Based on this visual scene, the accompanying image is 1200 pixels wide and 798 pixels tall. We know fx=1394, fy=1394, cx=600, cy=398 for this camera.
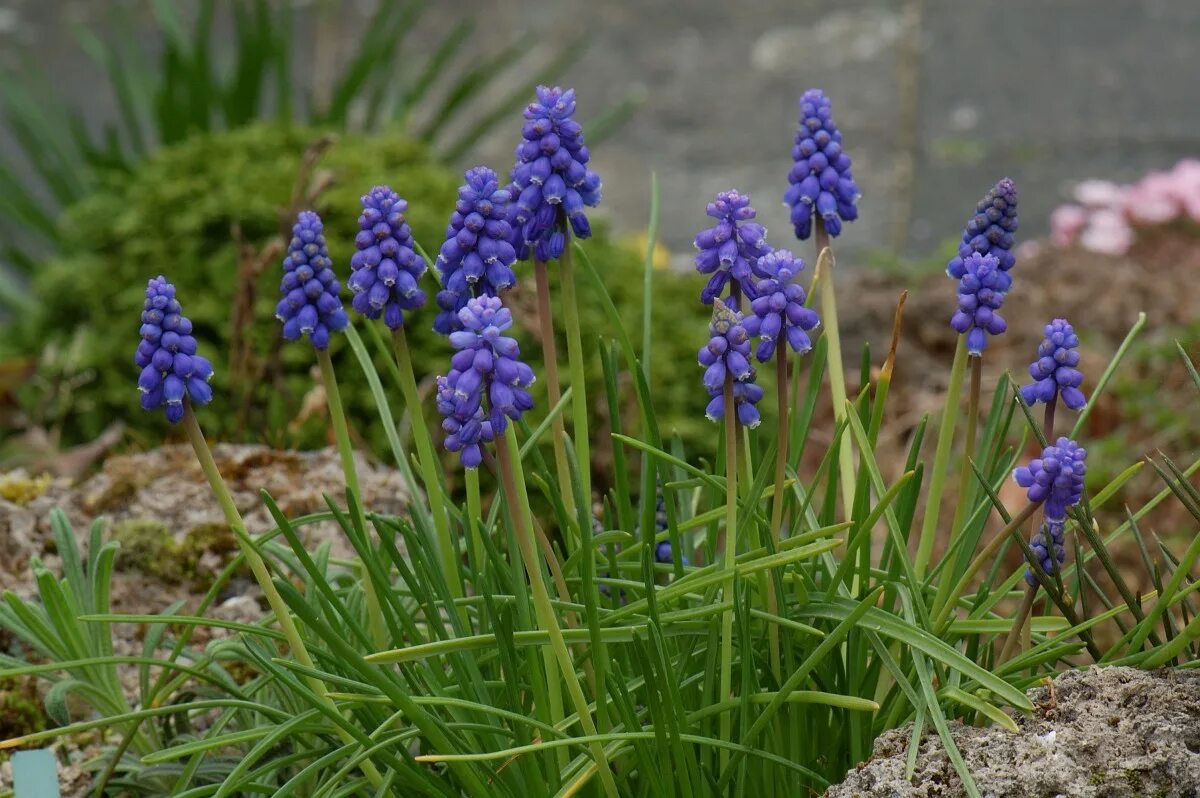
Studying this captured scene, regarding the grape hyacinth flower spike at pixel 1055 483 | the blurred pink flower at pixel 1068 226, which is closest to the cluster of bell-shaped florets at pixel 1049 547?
the grape hyacinth flower spike at pixel 1055 483

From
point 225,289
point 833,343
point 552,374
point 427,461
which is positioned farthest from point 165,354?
point 225,289

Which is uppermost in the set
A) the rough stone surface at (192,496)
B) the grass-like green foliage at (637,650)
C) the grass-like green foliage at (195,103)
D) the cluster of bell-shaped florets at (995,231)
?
the grass-like green foliage at (195,103)

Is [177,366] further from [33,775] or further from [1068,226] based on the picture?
[1068,226]

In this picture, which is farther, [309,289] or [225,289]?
[225,289]

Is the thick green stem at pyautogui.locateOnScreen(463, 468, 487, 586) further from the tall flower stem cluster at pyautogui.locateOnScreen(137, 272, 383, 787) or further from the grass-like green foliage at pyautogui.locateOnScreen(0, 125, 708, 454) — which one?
the grass-like green foliage at pyautogui.locateOnScreen(0, 125, 708, 454)

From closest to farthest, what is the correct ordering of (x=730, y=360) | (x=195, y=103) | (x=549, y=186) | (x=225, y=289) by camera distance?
(x=730, y=360) → (x=549, y=186) → (x=225, y=289) → (x=195, y=103)

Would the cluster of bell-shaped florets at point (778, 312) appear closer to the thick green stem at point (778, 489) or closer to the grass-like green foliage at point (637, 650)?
the thick green stem at point (778, 489)
